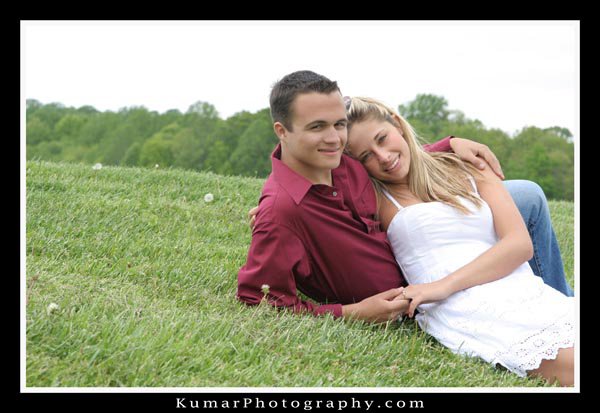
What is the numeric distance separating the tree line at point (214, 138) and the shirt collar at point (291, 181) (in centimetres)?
2434

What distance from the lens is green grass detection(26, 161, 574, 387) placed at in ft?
8.55

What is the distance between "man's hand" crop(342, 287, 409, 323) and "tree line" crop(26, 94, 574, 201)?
969 inches

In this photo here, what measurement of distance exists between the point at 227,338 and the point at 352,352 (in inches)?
23.4

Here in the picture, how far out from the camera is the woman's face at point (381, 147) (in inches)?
145

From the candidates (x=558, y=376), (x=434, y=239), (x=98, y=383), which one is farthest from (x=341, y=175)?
(x=98, y=383)

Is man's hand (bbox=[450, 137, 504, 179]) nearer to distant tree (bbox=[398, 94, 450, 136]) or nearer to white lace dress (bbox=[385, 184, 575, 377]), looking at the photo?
white lace dress (bbox=[385, 184, 575, 377])

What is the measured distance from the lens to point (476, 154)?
Answer: 3.99 meters

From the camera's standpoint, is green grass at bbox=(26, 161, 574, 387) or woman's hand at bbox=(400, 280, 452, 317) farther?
woman's hand at bbox=(400, 280, 452, 317)

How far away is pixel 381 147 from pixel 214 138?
45.0m

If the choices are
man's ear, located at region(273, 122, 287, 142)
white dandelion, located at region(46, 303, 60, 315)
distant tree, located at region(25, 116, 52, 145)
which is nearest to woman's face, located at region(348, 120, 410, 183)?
man's ear, located at region(273, 122, 287, 142)

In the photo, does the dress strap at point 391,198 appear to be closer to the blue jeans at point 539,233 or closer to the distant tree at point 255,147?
the blue jeans at point 539,233

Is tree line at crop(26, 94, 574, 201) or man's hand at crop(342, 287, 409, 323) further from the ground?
tree line at crop(26, 94, 574, 201)

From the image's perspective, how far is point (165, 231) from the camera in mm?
4781
